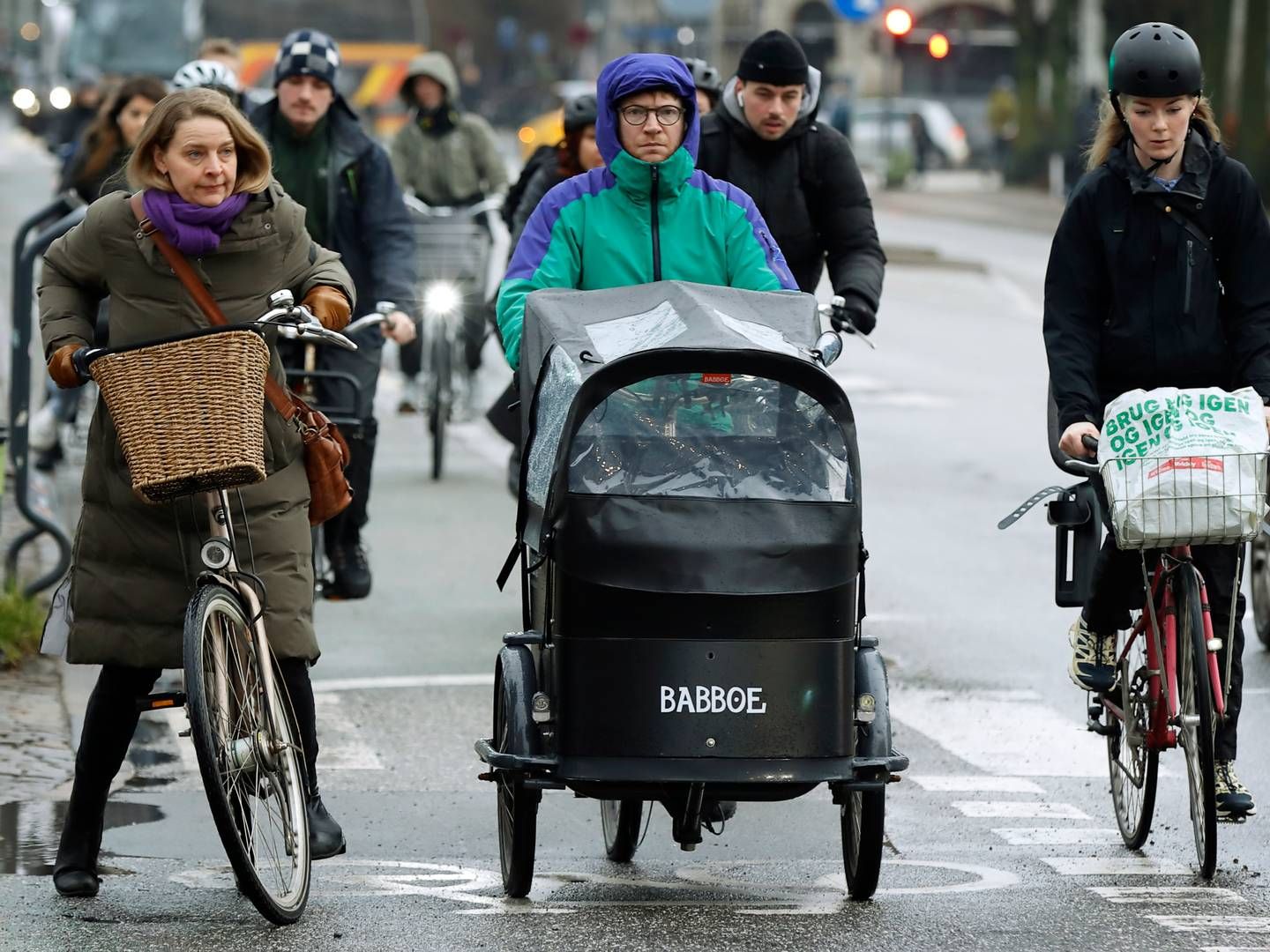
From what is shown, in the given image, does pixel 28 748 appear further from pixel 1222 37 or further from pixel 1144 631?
pixel 1222 37

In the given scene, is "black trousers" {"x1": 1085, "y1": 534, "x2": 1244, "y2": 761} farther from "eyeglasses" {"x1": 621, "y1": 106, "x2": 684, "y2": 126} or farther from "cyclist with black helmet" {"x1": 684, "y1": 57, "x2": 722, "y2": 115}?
"cyclist with black helmet" {"x1": 684, "y1": 57, "x2": 722, "y2": 115}

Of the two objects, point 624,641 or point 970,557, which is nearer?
point 624,641

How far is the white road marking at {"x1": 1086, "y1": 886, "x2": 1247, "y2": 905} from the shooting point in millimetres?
5711

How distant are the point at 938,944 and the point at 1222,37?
32991mm

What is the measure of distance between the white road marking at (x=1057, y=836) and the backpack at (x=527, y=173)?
13.6 ft

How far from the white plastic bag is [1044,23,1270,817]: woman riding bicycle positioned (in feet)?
0.98

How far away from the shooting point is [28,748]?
7496 mm

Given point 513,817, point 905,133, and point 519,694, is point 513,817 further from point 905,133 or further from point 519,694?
point 905,133

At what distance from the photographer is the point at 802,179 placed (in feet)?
27.3

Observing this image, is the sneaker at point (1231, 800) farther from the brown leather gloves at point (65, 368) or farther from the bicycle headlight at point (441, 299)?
the bicycle headlight at point (441, 299)

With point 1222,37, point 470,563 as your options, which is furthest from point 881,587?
point 1222,37

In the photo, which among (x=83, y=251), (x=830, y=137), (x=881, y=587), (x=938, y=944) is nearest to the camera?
(x=938, y=944)

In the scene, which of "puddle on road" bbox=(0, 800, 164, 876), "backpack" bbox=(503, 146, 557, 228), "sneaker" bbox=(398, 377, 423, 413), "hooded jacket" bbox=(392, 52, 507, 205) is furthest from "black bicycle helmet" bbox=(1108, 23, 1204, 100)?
"hooded jacket" bbox=(392, 52, 507, 205)

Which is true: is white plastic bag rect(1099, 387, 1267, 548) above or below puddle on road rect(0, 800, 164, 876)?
above
